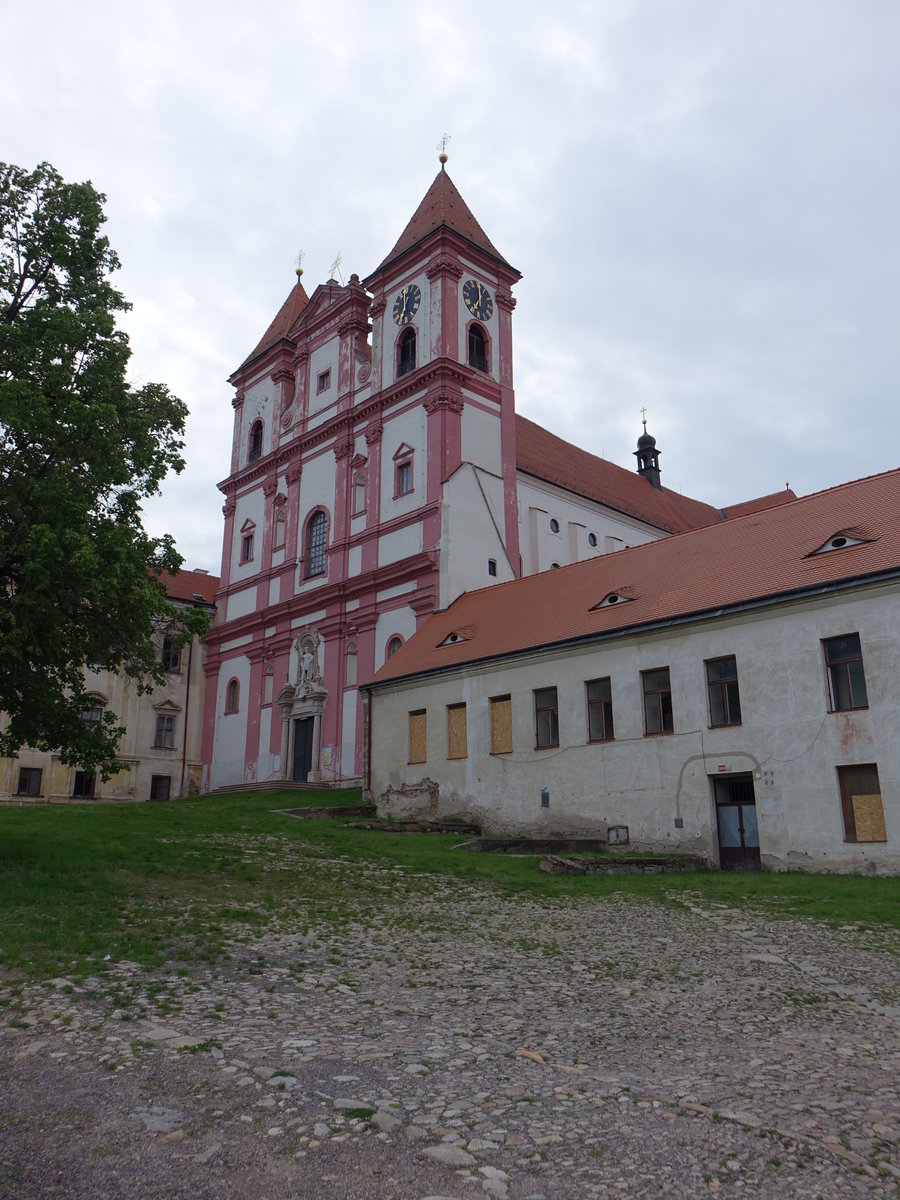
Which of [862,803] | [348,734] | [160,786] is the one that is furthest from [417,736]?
[160,786]

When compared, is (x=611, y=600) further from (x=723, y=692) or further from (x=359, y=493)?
(x=359, y=493)

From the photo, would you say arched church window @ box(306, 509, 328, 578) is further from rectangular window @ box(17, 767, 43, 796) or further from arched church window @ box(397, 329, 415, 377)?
rectangular window @ box(17, 767, 43, 796)

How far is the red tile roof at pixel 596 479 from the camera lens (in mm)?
43938

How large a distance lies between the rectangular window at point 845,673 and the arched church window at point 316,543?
25.3m

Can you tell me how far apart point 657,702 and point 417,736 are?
8305 millimetres

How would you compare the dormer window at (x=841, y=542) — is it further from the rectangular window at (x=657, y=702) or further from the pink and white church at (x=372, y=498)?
the pink and white church at (x=372, y=498)

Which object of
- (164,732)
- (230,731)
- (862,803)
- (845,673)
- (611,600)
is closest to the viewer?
(862,803)

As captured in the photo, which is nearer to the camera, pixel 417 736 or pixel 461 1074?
pixel 461 1074

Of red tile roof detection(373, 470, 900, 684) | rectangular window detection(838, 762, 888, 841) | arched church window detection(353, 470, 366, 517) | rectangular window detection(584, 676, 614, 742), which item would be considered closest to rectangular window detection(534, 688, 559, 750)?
rectangular window detection(584, 676, 614, 742)

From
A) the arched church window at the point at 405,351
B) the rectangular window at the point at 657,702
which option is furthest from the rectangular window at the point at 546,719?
the arched church window at the point at 405,351

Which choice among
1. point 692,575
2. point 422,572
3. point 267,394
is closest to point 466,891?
point 692,575

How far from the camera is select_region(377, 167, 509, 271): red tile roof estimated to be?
41625 millimetres

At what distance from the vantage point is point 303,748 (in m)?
39.4

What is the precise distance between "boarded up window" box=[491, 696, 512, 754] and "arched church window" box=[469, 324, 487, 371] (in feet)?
60.2
